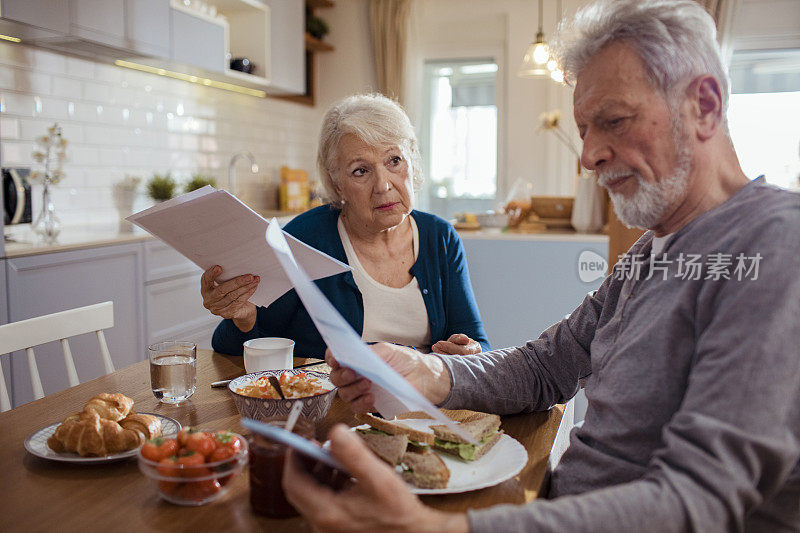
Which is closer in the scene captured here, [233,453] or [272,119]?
[233,453]

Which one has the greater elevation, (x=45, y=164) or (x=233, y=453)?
(x=45, y=164)

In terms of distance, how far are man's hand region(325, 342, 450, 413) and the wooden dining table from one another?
0.31ft

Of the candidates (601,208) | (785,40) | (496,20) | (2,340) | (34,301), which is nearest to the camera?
(2,340)

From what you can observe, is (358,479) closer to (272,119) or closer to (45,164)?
(45,164)

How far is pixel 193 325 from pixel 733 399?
3.16m

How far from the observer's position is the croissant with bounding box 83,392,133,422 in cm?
101

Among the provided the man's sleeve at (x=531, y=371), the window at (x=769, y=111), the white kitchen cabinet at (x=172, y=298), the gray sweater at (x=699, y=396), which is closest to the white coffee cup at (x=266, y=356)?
the man's sleeve at (x=531, y=371)

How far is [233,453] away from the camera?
830 mm

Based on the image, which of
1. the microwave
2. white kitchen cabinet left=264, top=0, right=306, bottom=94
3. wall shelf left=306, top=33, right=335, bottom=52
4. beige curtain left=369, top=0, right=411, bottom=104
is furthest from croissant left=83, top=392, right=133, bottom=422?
wall shelf left=306, top=33, right=335, bottom=52

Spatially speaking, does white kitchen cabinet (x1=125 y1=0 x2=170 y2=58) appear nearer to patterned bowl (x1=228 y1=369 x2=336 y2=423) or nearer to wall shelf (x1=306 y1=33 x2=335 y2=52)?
wall shelf (x1=306 y1=33 x2=335 y2=52)

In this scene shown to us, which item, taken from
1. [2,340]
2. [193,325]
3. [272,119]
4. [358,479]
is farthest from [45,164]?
A: [358,479]

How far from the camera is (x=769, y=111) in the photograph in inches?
201

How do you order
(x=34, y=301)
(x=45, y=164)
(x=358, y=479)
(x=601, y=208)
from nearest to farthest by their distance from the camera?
(x=358, y=479) → (x=34, y=301) → (x=45, y=164) → (x=601, y=208)

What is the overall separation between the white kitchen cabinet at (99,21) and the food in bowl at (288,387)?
7.92 ft
